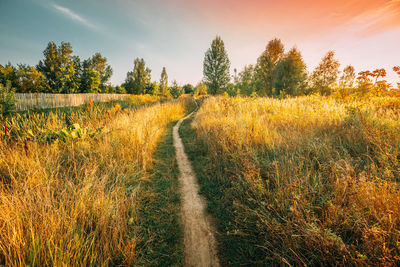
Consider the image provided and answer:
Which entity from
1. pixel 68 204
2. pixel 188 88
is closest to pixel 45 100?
pixel 68 204

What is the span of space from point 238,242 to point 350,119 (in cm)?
472

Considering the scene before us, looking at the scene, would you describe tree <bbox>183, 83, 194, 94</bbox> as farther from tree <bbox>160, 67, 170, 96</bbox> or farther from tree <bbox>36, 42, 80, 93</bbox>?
tree <bbox>36, 42, 80, 93</bbox>

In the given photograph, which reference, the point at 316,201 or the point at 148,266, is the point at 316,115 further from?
the point at 148,266

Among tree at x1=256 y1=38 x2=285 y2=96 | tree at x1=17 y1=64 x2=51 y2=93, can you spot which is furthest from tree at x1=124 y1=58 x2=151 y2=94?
tree at x1=256 y1=38 x2=285 y2=96

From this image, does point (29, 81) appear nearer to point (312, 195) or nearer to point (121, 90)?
point (121, 90)

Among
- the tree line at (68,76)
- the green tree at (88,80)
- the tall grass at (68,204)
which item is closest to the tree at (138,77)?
the tree line at (68,76)

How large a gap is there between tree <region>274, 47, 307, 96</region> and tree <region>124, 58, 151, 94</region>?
109ft

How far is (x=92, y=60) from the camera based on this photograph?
3744 cm

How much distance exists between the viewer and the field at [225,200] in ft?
4.74

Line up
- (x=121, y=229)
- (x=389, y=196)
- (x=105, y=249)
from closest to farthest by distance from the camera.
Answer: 1. (x=389, y=196)
2. (x=105, y=249)
3. (x=121, y=229)

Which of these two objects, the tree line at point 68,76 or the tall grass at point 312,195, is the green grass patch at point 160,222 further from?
the tree line at point 68,76

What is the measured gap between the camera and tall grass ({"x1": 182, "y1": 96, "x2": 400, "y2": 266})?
55.1 inches

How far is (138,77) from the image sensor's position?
38531 millimetres

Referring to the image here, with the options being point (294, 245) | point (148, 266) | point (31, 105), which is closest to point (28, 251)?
point (148, 266)
